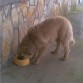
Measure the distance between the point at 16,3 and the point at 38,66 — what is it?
4.55ft

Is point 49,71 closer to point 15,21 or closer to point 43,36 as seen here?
point 43,36

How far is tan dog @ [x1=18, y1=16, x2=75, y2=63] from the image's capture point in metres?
5.06

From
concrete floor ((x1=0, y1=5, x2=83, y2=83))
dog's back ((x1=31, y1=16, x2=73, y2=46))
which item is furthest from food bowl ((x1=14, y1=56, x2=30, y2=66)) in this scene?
dog's back ((x1=31, y1=16, x2=73, y2=46))

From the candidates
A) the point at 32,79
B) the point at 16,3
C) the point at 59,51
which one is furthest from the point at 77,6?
the point at 32,79

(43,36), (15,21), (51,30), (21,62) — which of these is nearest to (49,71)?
(21,62)

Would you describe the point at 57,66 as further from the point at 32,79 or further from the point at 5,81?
the point at 5,81

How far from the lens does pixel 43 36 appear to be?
511 centimetres

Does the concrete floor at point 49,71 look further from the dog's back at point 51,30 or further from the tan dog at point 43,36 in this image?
the dog's back at point 51,30

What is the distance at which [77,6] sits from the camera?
1088cm

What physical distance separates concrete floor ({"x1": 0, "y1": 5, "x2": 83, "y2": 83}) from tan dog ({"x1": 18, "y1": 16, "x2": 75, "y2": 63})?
1.01 ft

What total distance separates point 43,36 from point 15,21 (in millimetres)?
669

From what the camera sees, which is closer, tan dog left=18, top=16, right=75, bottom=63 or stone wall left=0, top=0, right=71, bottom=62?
stone wall left=0, top=0, right=71, bottom=62

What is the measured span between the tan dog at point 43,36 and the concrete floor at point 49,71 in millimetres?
309

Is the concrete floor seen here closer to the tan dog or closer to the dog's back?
the tan dog
